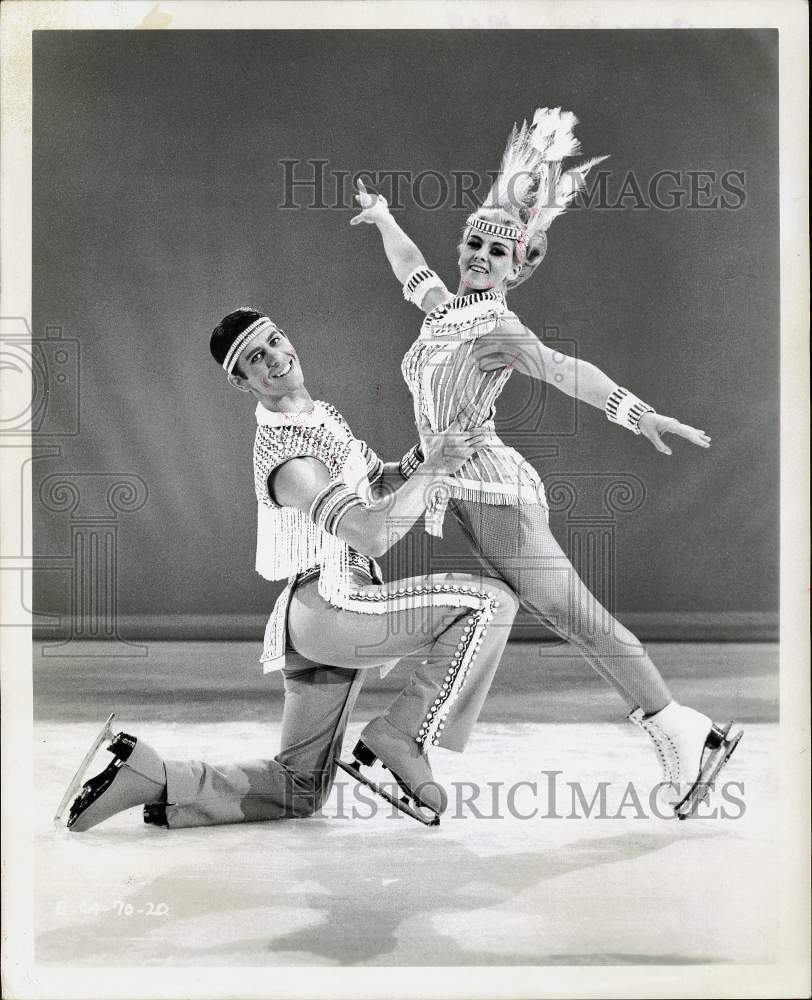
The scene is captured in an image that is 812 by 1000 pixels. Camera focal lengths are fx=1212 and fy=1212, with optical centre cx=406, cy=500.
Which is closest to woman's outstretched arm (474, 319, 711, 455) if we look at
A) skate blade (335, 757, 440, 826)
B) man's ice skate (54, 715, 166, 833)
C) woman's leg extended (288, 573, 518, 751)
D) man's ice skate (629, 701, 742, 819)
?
woman's leg extended (288, 573, 518, 751)

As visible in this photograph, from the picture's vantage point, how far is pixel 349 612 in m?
3.09

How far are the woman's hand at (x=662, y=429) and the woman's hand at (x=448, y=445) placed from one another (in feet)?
1.37

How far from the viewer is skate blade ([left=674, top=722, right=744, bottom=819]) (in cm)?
321

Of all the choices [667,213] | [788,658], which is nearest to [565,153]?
[667,213]

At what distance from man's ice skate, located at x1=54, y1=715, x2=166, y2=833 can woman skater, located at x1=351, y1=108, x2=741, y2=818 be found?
3.13ft

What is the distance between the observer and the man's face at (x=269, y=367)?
314 cm

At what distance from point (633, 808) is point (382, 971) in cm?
79

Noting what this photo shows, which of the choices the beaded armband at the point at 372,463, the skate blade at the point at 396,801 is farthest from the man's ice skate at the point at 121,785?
the beaded armband at the point at 372,463

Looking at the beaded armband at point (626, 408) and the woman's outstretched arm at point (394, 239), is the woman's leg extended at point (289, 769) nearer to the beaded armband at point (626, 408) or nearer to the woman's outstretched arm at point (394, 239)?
the beaded armband at point (626, 408)

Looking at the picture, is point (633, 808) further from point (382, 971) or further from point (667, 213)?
point (667, 213)

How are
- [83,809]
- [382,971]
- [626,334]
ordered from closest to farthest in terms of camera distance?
[382,971] < [83,809] < [626,334]

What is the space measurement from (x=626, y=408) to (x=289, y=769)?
1291 millimetres

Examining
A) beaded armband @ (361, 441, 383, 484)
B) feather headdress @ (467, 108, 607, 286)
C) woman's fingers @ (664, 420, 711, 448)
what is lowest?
beaded armband @ (361, 441, 383, 484)

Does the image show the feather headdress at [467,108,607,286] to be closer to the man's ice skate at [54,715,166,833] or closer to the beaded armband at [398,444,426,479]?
the beaded armband at [398,444,426,479]
